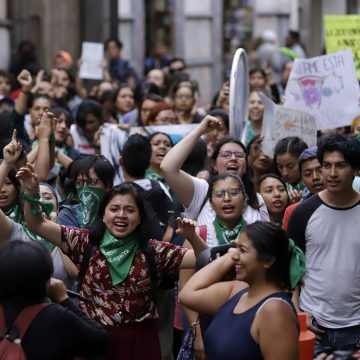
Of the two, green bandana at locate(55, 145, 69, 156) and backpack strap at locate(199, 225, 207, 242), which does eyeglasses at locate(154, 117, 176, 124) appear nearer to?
green bandana at locate(55, 145, 69, 156)

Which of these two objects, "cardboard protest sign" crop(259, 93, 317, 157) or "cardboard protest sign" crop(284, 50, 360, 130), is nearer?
"cardboard protest sign" crop(259, 93, 317, 157)

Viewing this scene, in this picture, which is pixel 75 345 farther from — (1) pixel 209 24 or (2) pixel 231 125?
(1) pixel 209 24

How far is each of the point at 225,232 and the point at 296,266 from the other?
170cm

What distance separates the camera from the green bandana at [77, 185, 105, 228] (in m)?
7.55

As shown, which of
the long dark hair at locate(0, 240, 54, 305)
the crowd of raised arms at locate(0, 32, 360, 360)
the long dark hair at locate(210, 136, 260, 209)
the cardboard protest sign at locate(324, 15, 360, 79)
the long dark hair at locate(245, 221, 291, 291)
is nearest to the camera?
the long dark hair at locate(0, 240, 54, 305)

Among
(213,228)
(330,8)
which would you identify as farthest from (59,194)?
(330,8)

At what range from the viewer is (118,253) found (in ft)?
21.6

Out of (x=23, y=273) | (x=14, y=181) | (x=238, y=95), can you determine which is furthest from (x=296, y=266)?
(x=238, y=95)

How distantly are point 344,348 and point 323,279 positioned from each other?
393 millimetres

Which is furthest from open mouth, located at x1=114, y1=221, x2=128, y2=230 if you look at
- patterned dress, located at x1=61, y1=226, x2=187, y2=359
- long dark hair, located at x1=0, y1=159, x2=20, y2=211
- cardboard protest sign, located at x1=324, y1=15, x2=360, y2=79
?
cardboard protest sign, located at x1=324, y1=15, x2=360, y2=79

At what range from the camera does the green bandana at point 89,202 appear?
7555 mm

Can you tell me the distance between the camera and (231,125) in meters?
9.33

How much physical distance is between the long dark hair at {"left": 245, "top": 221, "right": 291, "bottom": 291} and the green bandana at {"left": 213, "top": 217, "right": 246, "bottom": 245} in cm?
160

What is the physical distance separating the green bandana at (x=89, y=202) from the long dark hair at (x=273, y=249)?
7.16 ft
